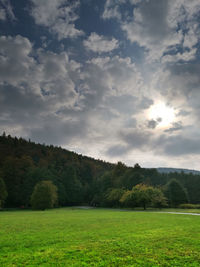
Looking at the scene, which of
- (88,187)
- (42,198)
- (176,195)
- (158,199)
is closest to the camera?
(158,199)

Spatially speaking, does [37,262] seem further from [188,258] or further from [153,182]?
[153,182]

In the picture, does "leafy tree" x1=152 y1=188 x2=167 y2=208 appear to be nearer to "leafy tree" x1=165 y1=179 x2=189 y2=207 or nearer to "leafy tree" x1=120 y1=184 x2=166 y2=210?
"leafy tree" x1=120 y1=184 x2=166 y2=210

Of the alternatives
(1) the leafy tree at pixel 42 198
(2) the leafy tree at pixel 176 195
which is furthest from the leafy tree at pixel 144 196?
(1) the leafy tree at pixel 42 198

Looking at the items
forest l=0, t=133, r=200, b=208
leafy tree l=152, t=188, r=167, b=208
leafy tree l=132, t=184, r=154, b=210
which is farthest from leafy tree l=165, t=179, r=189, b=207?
leafy tree l=132, t=184, r=154, b=210

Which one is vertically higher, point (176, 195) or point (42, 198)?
point (176, 195)

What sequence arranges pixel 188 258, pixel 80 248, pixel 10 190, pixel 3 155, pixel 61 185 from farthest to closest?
pixel 3 155, pixel 61 185, pixel 10 190, pixel 80 248, pixel 188 258

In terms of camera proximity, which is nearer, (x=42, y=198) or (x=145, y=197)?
(x=145, y=197)

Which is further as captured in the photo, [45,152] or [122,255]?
[45,152]

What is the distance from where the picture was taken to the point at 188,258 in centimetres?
942

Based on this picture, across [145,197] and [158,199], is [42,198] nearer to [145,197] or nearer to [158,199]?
[145,197]

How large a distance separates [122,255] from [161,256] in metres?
1.91

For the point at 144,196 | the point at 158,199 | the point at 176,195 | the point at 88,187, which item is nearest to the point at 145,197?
the point at 144,196

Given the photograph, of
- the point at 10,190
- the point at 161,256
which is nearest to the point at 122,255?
the point at 161,256

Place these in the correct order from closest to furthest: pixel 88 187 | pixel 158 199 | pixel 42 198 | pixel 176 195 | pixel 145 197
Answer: pixel 145 197
pixel 158 199
pixel 42 198
pixel 176 195
pixel 88 187
